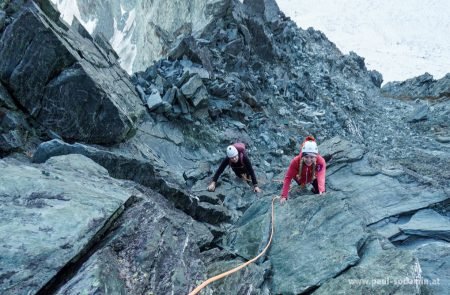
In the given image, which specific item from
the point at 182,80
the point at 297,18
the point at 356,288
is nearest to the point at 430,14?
the point at 297,18

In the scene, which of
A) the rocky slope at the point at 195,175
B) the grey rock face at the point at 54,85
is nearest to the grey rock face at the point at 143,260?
the rocky slope at the point at 195,175

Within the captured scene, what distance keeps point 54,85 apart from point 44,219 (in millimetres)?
7697

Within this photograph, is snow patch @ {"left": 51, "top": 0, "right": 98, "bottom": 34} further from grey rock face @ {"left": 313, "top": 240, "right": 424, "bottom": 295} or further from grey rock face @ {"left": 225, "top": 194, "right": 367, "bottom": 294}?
grey rock face @ {"left": 313, "top": 240, "right": 424, "bottom": 295}

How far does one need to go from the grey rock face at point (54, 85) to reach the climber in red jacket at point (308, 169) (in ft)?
20.5

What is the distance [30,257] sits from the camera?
143 inches

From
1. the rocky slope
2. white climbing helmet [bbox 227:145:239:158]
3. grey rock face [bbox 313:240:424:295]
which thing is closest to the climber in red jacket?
the rocky slope

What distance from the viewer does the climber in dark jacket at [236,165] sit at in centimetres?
1020

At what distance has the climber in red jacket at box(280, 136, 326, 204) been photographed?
7.40m

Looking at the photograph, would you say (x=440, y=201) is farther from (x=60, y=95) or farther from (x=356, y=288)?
(x=60, y=95)

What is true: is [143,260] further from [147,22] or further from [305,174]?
[147,22]

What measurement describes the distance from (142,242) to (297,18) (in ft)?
196

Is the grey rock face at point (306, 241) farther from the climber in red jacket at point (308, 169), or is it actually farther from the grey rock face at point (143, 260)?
the grey rock face at point (143, 260)

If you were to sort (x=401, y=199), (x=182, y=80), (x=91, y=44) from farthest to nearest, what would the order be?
(x=182, y=80) → (x=91, y=44) → (x=401, y=199)

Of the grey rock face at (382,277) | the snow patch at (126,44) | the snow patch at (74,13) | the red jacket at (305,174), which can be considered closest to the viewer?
the grey rock face at (382,277)
